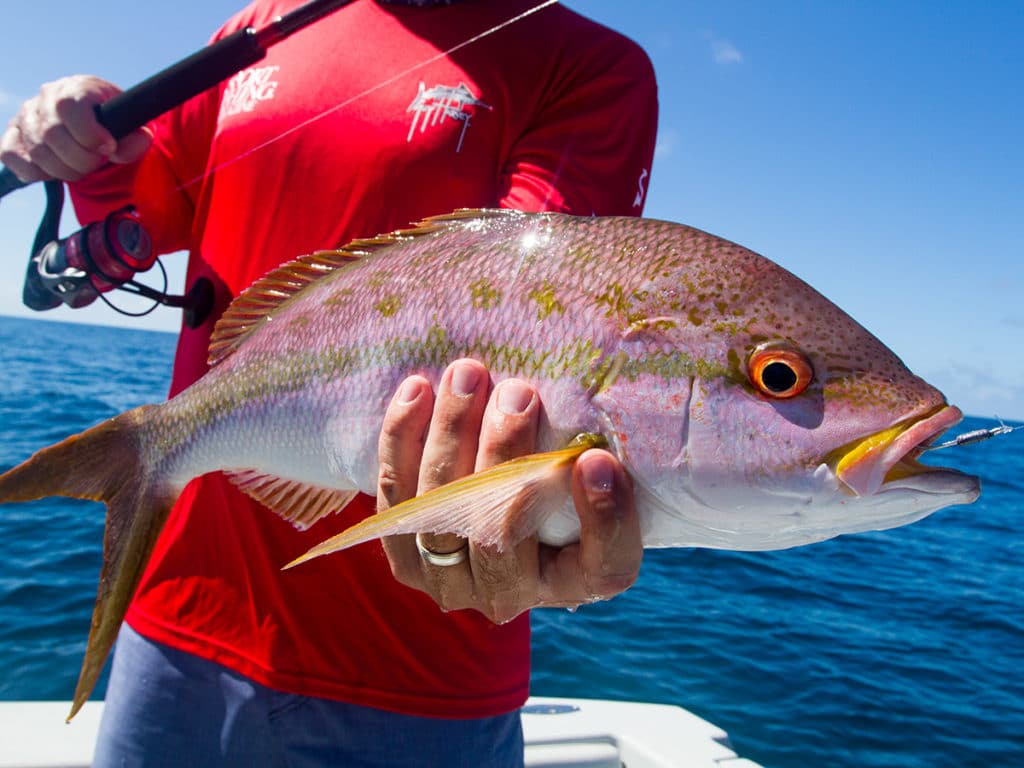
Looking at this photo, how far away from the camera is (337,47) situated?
2252 mm

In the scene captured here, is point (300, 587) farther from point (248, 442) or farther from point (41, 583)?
point (41, 583)

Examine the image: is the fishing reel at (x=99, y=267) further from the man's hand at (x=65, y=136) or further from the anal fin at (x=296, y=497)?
the anal fin at (x=296, y=497)

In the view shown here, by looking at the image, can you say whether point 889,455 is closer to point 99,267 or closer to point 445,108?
point 445,108

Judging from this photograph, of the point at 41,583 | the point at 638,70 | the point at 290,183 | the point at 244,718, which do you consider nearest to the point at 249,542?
the point at 244,718

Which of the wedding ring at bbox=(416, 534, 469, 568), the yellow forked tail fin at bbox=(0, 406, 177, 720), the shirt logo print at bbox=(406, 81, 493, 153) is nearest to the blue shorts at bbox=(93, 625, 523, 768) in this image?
the yellow forked tail fin at bbox=(0, 406, 177, 720)

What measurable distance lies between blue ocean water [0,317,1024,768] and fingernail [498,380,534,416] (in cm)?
540

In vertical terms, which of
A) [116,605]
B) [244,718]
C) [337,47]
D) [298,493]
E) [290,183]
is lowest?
[244,718]

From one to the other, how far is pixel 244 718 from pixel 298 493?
0.70m

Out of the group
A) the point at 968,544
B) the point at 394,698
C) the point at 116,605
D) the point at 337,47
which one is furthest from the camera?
the point at 968,544

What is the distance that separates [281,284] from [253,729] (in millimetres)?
1265

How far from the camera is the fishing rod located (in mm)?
2219

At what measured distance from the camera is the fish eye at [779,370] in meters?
1.31

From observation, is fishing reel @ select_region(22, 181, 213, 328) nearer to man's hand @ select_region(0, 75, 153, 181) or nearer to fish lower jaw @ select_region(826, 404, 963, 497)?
man's hand @ select_region(0, 75, 153, 181)

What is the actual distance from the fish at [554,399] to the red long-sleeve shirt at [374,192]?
0.24 m
